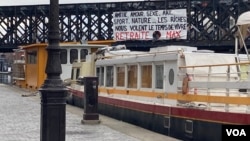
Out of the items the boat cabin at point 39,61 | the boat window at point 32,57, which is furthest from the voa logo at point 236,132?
the boat window at point 32,57

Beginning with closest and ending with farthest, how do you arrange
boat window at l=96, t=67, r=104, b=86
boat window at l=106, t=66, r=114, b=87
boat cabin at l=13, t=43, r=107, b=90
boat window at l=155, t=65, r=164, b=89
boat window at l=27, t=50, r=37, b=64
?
boat window at l=155, t=65, r=164, b=89 → boat window at l=106, t=66, r=114, b=87 → boat window at l=96, t=67, r=104, b=86 → boat cabin at l=13, t=43, r=107, b=90 → boat window at l=27, t=50, r=37, b=64

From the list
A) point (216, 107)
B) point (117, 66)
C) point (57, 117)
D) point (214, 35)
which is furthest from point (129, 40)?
point (57, 117)

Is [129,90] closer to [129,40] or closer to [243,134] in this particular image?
[243,134]

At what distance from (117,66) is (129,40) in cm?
4022

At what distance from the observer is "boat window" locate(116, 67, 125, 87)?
21.7 meters

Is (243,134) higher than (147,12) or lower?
lower

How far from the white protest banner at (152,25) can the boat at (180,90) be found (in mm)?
35806

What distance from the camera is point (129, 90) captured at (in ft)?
67.9

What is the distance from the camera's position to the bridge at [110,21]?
66.4m

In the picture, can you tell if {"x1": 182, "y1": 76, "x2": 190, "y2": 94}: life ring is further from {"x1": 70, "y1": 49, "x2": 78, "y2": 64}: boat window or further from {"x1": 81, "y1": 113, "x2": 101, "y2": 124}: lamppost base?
{"x1": 70, "y1": 49, "x2": 78, "y2": 64}: boat window

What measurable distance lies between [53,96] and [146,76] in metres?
8.98

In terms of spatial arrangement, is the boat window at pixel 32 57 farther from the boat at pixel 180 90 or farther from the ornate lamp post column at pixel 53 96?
the ornate lamp post column at pixel 53 96

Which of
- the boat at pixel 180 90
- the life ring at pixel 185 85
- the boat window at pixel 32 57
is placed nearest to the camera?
the boat at pixel 180 90

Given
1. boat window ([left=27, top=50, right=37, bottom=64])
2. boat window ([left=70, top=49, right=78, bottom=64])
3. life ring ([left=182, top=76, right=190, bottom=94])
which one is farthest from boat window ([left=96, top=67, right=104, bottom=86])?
boat window ([left=27, top=50, right=37, bottom=64])
